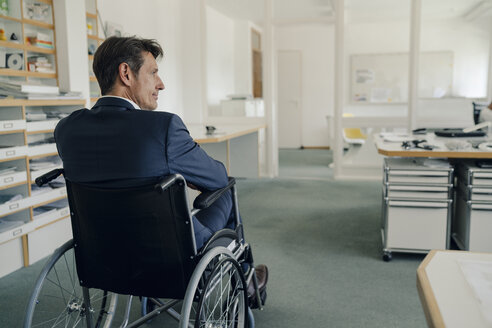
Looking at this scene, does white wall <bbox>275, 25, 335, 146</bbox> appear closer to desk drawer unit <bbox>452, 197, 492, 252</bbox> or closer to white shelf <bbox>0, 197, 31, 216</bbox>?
desk drawer unit <bbox>452, 197, 492, 252</bbox>

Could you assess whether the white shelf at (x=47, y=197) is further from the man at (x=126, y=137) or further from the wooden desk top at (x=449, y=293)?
the wooden desk top at (x=449, y=293)

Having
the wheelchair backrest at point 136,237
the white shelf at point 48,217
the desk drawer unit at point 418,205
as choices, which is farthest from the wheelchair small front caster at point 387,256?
the white shelf at point 48,217

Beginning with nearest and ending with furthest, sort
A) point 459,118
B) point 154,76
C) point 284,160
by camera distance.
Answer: point 154,76 < point 459,118 < point 284,160

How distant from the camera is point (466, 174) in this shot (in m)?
2.90

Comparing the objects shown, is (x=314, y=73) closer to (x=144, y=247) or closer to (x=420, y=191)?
(x=420, y=191)

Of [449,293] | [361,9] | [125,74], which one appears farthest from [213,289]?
[361,9]

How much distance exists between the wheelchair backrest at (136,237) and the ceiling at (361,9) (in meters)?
5.10

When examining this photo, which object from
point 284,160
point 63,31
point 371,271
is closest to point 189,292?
point 371,271

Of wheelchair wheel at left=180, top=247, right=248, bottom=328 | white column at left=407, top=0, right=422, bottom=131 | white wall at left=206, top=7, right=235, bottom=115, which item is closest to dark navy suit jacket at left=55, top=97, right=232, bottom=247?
wheelchair wheel at left=180, top=247, right=248, bottom=328

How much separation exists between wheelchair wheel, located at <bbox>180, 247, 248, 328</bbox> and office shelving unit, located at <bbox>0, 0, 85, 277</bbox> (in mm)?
1634

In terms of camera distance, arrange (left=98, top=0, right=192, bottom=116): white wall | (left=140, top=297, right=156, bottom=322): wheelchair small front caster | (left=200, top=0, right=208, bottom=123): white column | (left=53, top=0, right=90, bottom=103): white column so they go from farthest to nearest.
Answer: (left=200, top=0, right=208, bottom=123): white column → (left=98, top=0, right=192, bottom=116): white wall → (left=53, top=0, right=90, bottom=103): white column → (left=140, top=297, right=156, bottom=322): wheelchair small front caster

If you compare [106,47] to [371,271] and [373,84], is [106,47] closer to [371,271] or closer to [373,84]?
[371,271]

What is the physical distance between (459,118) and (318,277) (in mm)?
3966

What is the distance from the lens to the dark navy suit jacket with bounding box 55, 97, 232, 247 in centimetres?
142
